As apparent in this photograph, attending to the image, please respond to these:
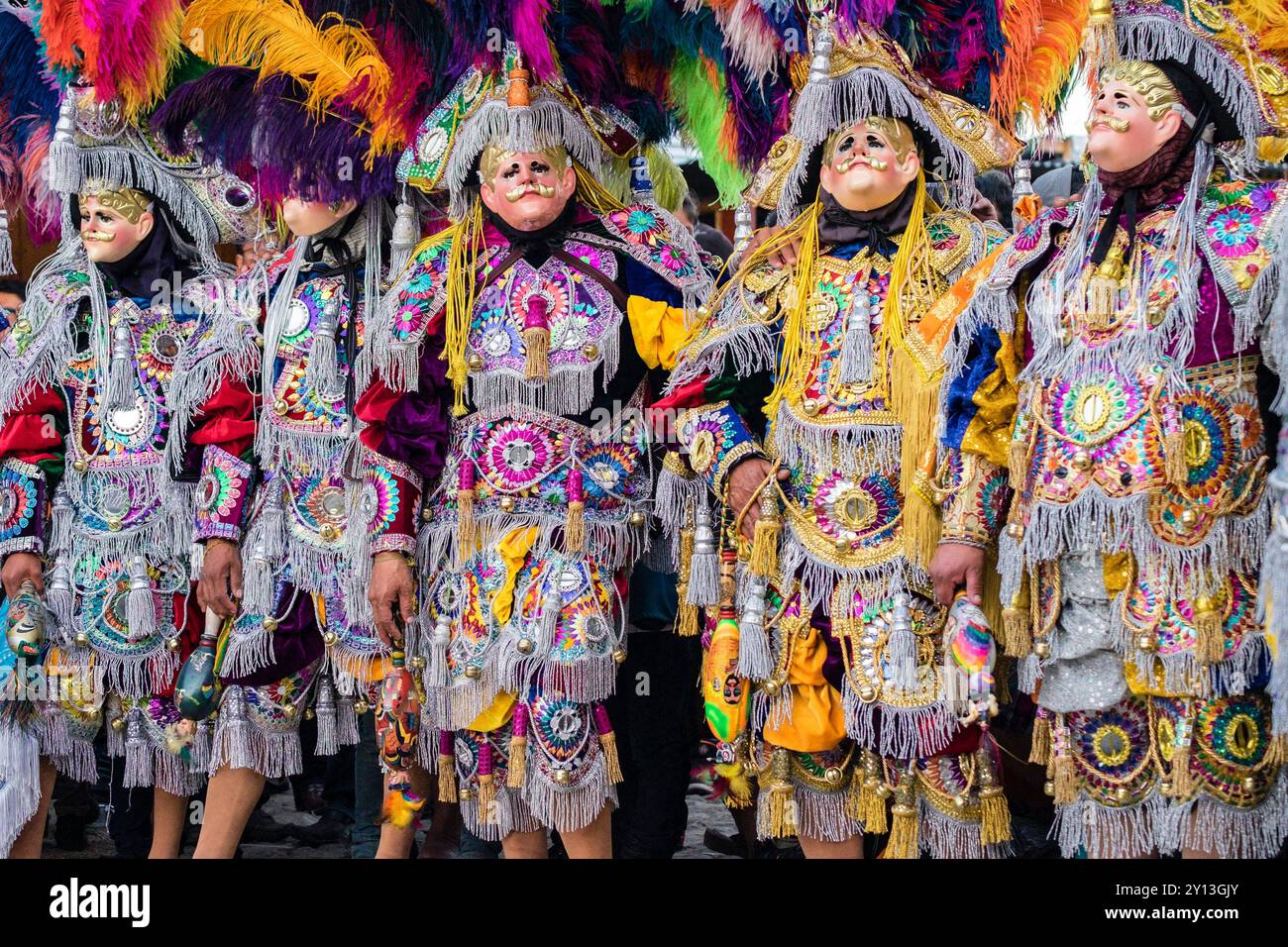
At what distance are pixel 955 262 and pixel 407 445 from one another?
5.01 ft

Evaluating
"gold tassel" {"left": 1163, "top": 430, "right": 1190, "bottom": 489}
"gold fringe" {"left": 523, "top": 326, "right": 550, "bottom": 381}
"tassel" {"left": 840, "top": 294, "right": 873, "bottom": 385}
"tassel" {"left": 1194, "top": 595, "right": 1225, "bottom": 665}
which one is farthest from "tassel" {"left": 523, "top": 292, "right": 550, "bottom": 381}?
"tassel" {"left": 1194, "top": 595, "right": 1225, "bottom": 665}

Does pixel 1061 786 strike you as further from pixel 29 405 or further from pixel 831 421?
pixel 29 405

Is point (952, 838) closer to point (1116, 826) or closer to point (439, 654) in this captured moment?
point (1116, 826)

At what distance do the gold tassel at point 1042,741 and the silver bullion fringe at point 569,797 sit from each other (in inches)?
44.1

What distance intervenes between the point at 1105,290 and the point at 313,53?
92.6 inches

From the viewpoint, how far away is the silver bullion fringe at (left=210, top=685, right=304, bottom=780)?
488 cm

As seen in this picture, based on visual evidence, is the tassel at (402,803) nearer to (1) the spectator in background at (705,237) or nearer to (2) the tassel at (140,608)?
(2) the tassel at (140,608)

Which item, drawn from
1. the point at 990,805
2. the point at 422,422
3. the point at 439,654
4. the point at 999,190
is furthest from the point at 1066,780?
the point at 999,190

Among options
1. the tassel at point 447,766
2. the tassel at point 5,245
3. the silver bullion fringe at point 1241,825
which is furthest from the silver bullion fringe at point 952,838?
the tassel at point 5,245

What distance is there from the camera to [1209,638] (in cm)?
345

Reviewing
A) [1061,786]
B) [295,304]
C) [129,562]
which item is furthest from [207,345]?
[1061,786]

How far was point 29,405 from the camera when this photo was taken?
5.18 m

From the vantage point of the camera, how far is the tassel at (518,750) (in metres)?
4.30
